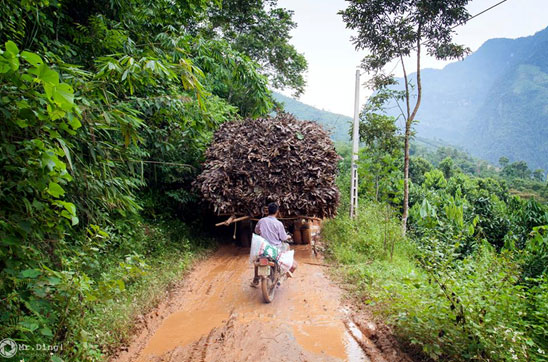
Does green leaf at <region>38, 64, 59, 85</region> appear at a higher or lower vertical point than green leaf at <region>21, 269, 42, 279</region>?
higher

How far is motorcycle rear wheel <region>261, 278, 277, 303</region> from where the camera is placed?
4.92 m

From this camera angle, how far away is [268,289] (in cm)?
504

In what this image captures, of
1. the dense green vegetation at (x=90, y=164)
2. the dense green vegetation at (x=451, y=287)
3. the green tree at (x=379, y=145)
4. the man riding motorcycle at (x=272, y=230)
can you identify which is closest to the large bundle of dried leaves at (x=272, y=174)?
the dense green vegetation at (x=90, y=164)

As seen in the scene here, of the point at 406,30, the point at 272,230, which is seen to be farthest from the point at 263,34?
the point at 272,230

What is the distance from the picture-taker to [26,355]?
2.46m

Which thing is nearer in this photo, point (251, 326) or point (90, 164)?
point (90, 164)

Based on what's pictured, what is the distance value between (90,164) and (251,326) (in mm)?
2860

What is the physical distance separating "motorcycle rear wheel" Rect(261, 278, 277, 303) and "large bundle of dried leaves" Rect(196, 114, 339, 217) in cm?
232

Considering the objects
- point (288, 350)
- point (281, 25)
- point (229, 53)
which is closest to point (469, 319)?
point (288, 350)

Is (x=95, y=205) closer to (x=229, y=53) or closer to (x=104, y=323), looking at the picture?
(x=104, y=323)

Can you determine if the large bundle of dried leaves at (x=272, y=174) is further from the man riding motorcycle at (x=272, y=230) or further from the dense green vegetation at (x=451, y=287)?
the man riding motorcycle at (x=272, y=230)

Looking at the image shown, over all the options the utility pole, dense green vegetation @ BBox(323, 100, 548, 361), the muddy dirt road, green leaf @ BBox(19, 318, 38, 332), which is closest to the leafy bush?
dense green vegetation @ BBox(323, 100, 548, 361)

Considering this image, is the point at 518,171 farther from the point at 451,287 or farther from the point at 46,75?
the point at 46,75

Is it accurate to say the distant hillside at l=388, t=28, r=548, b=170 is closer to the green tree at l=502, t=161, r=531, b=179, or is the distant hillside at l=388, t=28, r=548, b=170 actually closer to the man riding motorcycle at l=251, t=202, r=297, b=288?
the green tree at l=502, t=161, r=531, b=179
